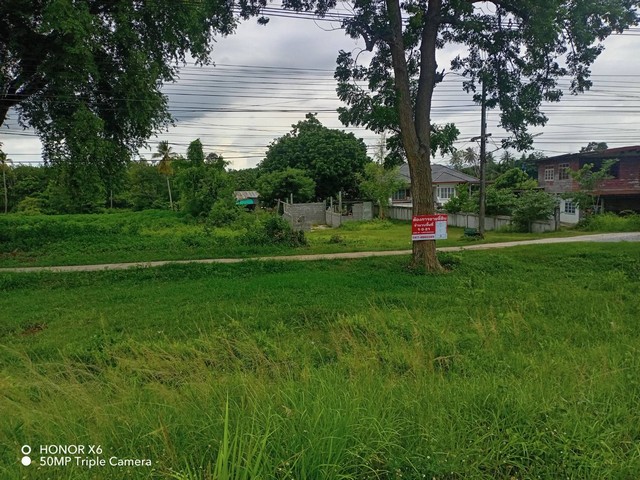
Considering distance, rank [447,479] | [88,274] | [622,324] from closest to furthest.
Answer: [447,479] < [622,324] < [88,274]

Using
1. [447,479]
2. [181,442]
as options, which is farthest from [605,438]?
[181,442]

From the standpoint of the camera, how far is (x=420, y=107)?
10.7 m

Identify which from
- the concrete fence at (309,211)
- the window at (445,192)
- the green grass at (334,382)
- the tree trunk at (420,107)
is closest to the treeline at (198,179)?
the concrete fence at (309,211)

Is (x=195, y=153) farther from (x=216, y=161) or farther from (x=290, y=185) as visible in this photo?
(x=290, y=185)

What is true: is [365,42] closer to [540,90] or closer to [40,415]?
[540,90]

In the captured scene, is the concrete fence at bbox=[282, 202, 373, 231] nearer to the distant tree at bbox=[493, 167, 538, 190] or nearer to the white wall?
the distant tree at bbox=[493, 167, 538, 190]

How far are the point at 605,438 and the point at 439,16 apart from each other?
10885 millimetres

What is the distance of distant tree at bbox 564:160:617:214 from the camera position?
2584 centimetres

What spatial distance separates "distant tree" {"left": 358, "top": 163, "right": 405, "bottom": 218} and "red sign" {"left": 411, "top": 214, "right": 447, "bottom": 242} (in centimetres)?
2475

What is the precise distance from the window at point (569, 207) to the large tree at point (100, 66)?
1012 inches

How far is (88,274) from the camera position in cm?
1176

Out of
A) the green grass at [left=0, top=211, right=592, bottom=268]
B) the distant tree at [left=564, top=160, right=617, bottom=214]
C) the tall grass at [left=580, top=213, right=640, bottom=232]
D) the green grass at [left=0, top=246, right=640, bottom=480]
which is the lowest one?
the green grass at [left=0, top=246, right=640, bottom=480]

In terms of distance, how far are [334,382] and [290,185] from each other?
117 ft

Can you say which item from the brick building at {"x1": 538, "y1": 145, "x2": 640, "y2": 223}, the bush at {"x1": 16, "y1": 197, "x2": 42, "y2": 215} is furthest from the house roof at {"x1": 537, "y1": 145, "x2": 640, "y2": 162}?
the bush at {"x1": 16, "y1": 197, "x2": 42, "y2": 215}
